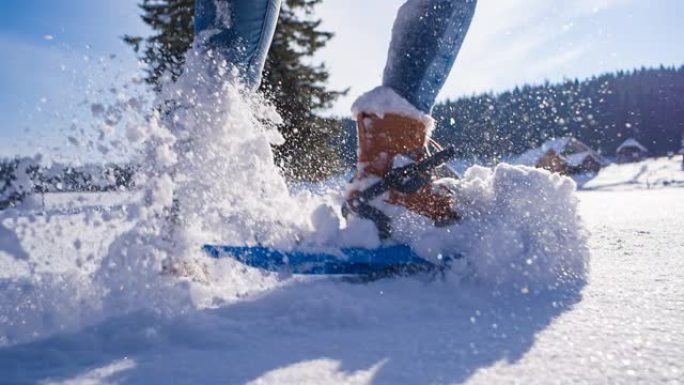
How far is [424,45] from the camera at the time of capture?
3.69 ft

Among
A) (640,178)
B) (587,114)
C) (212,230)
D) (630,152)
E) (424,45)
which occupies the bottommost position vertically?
(640,178)

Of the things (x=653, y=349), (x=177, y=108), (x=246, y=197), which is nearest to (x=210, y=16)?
(x=177, y=108)

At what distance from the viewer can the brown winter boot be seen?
3.43 ft

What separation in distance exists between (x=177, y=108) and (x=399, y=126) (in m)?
0.50

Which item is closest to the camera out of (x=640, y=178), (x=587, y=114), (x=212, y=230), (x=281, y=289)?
(x=281, y=289)

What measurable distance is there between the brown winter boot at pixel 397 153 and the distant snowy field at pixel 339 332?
23 centimetres

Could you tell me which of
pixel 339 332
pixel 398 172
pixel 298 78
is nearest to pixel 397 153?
pixel 398 172

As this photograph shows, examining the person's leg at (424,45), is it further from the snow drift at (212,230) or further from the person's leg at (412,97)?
the snow drift at (212,230)

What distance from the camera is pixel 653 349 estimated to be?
1.65ft

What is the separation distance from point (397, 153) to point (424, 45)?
0.28 m

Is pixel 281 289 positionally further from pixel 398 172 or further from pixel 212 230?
pixel 398 172

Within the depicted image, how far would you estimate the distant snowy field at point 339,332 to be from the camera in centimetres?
48

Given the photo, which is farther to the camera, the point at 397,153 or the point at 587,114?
the point at 587,114

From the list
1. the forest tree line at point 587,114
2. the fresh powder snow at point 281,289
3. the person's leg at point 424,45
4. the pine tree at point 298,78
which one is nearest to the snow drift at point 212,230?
the fresh powder snow at point 281,289
